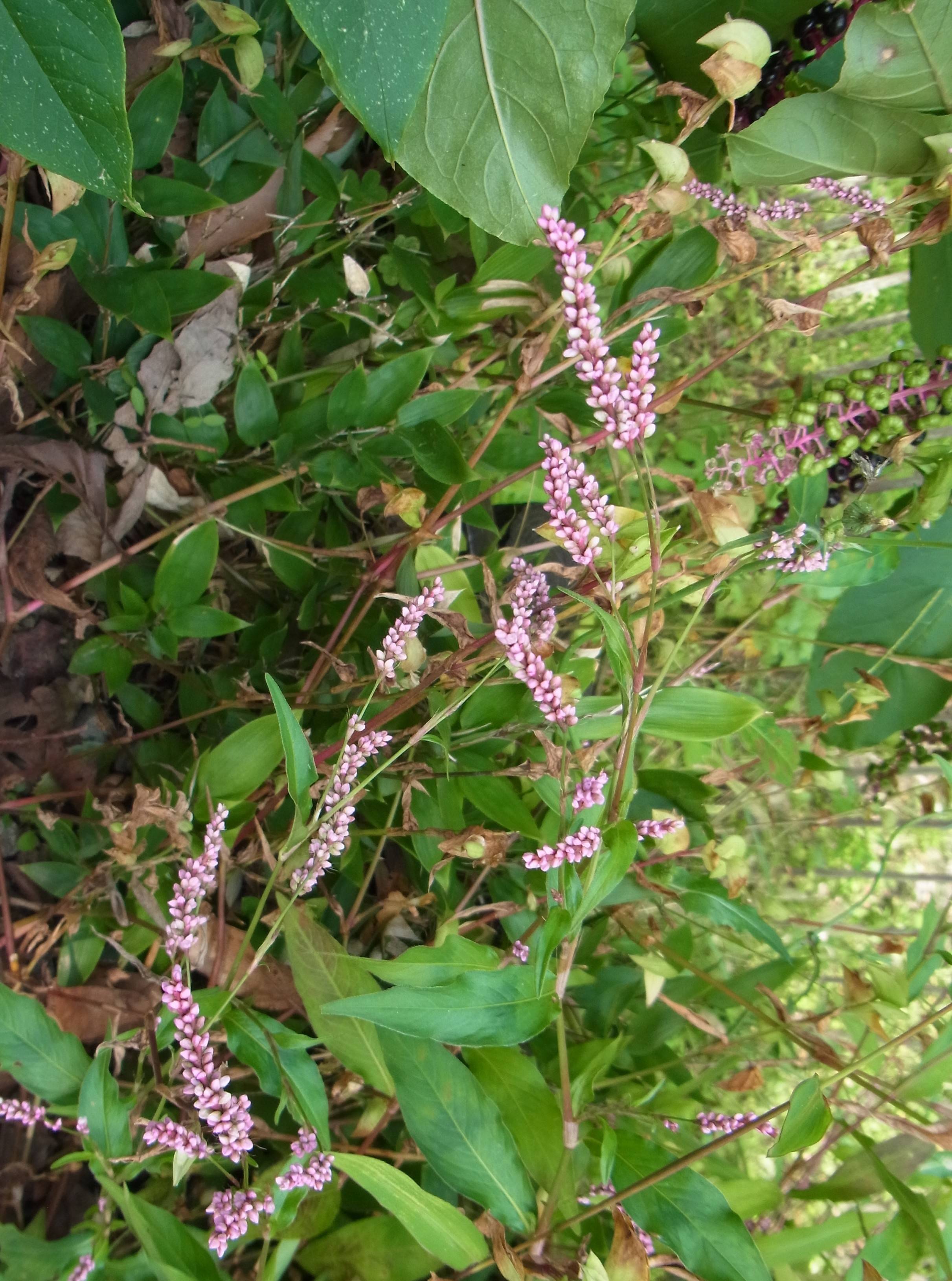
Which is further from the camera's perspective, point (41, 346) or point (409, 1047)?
point (41, 346)

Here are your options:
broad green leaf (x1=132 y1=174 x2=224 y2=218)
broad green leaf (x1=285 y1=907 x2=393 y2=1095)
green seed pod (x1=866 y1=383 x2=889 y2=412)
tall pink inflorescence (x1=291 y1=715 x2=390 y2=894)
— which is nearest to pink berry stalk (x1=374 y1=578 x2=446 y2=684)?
tall pink inflorescence (x1=291 y1=715 x2=390 y2=894)

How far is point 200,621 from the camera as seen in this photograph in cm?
83

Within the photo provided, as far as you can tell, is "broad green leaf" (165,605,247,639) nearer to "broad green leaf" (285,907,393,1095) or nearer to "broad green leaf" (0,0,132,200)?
"broad green leaf" (285,907,393,1095)

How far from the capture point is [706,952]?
1.42 meters

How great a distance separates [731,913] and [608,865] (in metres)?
0.32

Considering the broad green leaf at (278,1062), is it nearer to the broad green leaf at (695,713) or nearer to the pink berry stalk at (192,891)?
the pink berry stalk at (192,891)

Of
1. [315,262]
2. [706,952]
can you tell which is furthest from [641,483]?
[706,952]

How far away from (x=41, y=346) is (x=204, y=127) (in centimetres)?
28

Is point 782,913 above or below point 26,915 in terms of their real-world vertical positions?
below

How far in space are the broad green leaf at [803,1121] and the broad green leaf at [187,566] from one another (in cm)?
67

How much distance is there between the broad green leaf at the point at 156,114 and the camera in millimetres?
768

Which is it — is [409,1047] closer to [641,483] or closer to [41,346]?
[641,483]

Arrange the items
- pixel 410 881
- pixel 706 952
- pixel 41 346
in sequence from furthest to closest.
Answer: pixel 706 952, pixel 410 881, pixel 41 346

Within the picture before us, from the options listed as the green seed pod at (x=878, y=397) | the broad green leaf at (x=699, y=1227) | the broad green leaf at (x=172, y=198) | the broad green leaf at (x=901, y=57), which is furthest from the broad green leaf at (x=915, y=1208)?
the broad green leaf at (x=172, y=198)
